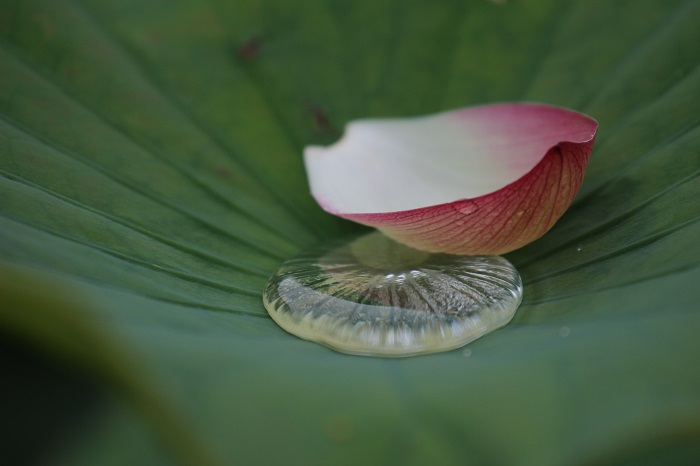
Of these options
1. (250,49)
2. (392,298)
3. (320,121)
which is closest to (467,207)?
(392,298)

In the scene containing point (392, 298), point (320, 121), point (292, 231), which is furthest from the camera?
point (320, 121)

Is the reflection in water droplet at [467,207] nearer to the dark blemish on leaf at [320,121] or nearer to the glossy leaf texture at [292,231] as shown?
the glossy leaf texture at [292,231]

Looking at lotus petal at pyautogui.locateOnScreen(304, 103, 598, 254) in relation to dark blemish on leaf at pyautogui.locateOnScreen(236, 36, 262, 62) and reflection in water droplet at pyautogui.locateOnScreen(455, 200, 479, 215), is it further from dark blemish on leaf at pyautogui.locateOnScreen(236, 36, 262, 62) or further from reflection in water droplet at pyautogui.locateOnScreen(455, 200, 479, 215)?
dark blemish on leaf at pyautogui.locateOnScreen(236, 36, 262, 62)

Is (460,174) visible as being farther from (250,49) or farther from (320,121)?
(250,49)

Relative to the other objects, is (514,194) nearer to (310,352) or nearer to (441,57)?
(310,352)

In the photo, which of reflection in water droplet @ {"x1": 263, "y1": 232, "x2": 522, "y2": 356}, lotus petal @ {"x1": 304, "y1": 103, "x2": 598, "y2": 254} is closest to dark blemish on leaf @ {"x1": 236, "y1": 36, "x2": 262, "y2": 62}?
lotus petal @ {"x1": 304, "y1": 103, "x2": 598, "y2": 254}
